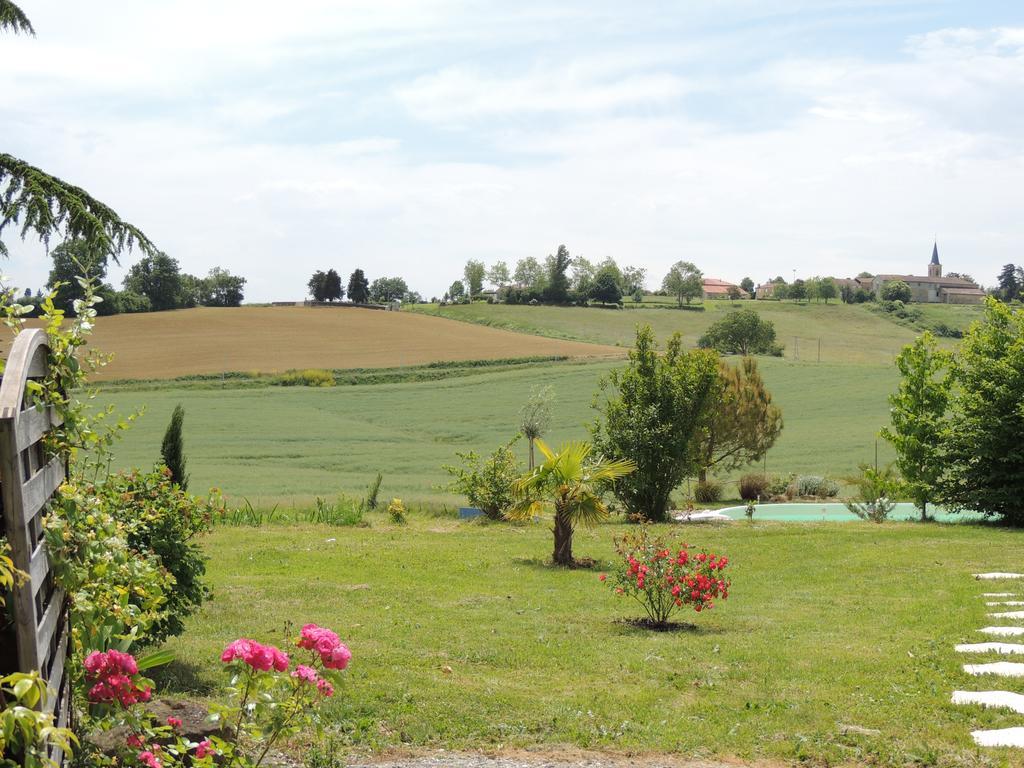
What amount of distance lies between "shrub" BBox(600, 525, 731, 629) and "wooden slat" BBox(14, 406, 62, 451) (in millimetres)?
7731

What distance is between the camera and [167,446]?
68.1 ft

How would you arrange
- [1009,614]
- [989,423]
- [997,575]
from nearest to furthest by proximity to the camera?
1. [1009,614]
2. [997,575]
3. [989,423]

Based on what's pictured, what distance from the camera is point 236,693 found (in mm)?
4258

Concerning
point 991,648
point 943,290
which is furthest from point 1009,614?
point 943,290

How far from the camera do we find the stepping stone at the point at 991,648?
28.7 feet

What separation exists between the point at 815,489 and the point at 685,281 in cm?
9530

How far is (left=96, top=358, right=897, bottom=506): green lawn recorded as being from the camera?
1390 inches

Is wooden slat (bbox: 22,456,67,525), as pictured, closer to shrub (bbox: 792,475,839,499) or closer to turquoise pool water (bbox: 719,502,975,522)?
turquoise pool water (bbox: 719,502,975,522)

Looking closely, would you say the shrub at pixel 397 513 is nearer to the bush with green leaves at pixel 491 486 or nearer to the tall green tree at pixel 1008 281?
the bush with green leaves at pixel 491 486

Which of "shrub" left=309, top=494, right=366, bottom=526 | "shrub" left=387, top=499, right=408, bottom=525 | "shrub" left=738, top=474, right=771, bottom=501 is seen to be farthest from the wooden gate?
"shrub" left=738, top=474, right=771, bottom=501

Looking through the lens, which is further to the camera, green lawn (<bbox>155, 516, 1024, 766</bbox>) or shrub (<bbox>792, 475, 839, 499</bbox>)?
shrub (<bbox>792, 475, 839, 499</bbox>)

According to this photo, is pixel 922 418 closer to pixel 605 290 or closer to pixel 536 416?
pixel 536 416

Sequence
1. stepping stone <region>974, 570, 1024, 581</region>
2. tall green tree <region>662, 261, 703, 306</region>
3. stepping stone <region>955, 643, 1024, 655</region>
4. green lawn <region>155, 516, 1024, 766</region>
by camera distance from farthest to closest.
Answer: tall green tree <region>662, 261, 703, 306</region> → stepping stone <region>974, 570, 1024, 581</region> → stepping stone <region>955, 643, 1024, 655</region> → green lawn <region>155, 516, 1024, 766</region>

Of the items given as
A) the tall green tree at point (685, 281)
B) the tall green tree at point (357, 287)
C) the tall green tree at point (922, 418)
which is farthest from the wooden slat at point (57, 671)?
the tall green tree at point (685, 281)
